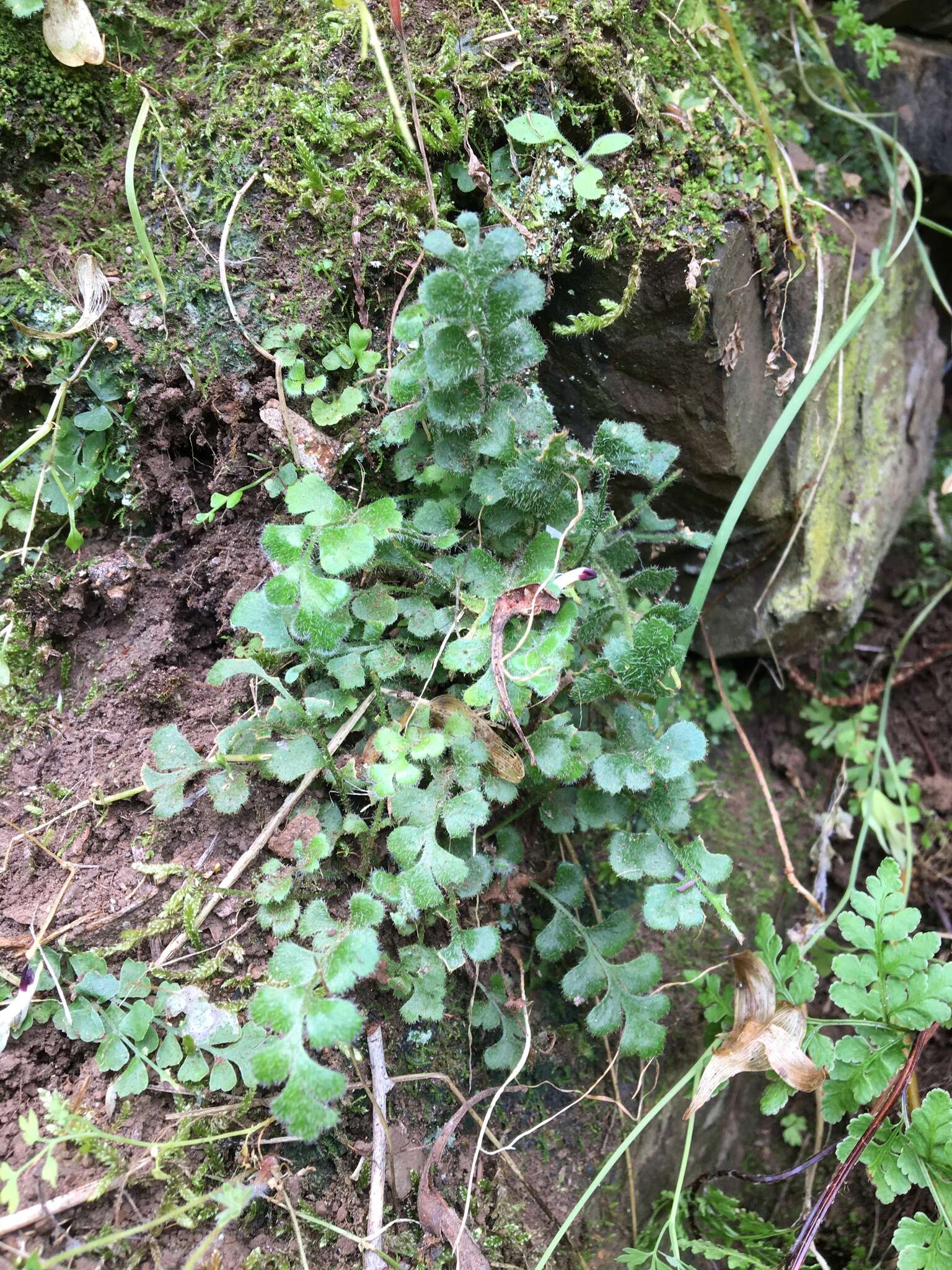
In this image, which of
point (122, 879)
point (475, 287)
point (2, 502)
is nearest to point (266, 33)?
point (475, 287)

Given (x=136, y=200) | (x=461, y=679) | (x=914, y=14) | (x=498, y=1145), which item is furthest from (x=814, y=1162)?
(x=914, y=14)

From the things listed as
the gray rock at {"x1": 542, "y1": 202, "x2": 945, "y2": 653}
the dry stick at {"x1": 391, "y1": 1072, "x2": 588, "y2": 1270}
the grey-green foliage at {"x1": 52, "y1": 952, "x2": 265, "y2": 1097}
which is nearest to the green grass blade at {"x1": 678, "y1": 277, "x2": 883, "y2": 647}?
the gray rock at {"x1": 542, "y1": 202, "x2": 945, "y2": 653}

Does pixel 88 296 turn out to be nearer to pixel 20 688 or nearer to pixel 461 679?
pixel 20 688

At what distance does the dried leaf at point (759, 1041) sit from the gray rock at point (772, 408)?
0.96 meters

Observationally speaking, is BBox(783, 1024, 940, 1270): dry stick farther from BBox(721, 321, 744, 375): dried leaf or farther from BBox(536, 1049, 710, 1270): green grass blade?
BBox(721, 321, 744, 375): dried leaf

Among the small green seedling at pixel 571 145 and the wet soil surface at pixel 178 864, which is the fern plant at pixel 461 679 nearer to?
the wet soil surface at pixel 178 864

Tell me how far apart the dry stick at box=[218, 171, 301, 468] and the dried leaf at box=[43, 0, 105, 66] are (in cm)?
40

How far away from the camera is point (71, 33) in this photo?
1664 millimetres

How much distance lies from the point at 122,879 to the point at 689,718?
147 cm

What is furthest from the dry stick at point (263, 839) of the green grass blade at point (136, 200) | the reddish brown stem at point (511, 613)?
the green grass blade at point (136, 200)

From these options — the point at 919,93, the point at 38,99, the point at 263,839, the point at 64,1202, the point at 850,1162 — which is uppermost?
the point at 38,99

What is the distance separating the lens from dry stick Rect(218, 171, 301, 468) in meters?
1.64

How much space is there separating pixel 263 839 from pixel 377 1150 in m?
0.56

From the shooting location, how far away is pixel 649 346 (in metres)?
1.89
